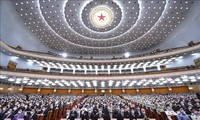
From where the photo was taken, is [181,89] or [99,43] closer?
[181,89]

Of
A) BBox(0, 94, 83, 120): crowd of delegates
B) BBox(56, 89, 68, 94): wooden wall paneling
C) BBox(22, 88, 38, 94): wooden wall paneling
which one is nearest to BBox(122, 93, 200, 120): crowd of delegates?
BBox(0, 94, 83, 120): crowd of delegates

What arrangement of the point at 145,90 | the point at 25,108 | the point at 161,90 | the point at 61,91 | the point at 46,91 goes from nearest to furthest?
the point at 25,108 → the point at 161,90 → the point at 46,91 → the point at 145,90 → the point at 61,91

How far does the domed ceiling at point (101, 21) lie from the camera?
59.4 feet

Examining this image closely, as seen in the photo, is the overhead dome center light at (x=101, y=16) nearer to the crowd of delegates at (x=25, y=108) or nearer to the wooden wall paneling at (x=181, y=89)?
the crowd of delegates at (x=25, y=108)

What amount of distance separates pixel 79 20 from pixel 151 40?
16.7m

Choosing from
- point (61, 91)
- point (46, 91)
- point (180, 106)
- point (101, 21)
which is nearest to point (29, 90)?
point (46, 91)

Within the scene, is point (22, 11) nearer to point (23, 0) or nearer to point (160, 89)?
point (23, 0)

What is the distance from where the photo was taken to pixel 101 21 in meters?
22.9

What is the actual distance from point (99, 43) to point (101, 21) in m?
7.00

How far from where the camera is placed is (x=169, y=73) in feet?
60.5

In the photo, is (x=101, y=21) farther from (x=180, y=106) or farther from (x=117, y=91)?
(x=180, y=106)

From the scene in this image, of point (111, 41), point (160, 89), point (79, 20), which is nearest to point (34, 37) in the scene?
point (79, 20)

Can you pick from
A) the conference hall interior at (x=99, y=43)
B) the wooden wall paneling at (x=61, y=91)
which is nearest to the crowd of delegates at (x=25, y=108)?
the conference hall interior at (x=99, y=43)

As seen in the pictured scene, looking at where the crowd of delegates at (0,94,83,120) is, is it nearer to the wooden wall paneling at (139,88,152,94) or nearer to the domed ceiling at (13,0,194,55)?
the domed ceiling at (13,0,194,55)
